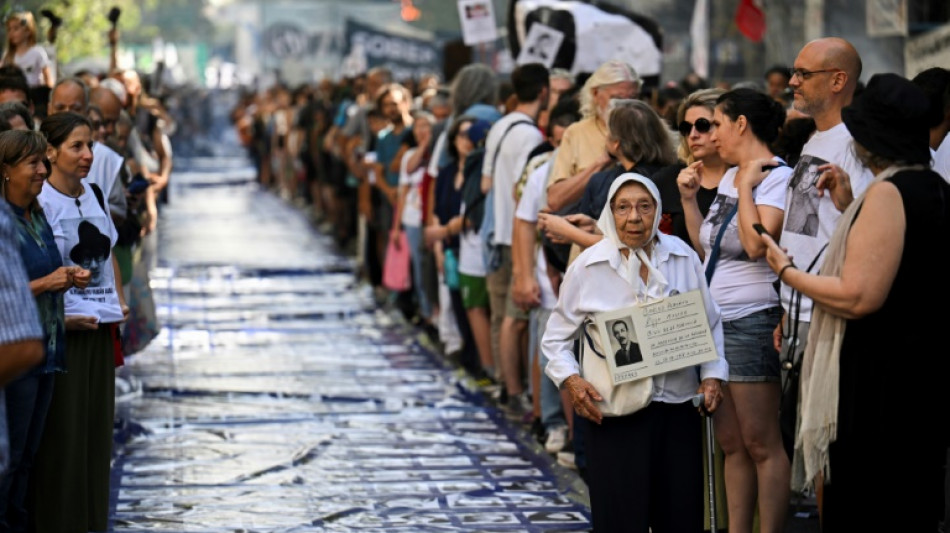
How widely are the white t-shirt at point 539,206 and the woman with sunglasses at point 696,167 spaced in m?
2.25

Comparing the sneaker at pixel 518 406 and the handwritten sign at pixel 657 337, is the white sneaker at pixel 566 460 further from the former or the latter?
the handwritten sign at pixel 657 337

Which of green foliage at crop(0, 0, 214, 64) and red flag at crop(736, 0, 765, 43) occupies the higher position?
red flag at crop(736, 0, 765, 43)

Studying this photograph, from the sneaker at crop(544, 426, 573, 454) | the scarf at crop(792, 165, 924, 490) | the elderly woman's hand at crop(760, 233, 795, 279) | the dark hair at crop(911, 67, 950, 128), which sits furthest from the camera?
the sneaker at crop(544, 426, 573, 454)

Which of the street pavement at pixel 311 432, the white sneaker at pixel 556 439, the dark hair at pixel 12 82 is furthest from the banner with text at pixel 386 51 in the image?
the white sneaker at pixel 556 439

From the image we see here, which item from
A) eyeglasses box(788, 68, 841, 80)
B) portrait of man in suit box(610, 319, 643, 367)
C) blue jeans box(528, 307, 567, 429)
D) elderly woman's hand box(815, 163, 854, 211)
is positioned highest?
eyeglasses box(788, 68, 841, 80)

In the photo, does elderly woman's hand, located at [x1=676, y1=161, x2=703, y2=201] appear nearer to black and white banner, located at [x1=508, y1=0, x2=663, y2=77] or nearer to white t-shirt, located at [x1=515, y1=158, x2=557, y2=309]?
white t-shirt, located at [x1=515, y1=158, x2=557, y2=309]

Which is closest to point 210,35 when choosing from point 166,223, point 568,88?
point 166,223

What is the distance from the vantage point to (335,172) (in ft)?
77.2

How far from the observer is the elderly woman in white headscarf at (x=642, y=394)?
6.76 m

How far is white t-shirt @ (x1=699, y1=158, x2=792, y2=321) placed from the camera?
7250mm

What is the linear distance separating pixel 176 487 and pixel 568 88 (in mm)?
3784

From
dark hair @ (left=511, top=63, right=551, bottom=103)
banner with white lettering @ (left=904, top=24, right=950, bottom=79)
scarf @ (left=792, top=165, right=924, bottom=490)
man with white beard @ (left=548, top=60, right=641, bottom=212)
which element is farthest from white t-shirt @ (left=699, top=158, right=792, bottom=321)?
banner with white lettering @ (left=904, top=24, right=950, bottom=79)

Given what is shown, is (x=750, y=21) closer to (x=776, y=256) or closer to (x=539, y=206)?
(x=539, y=206)

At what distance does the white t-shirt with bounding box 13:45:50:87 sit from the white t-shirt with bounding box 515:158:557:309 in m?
5.11
